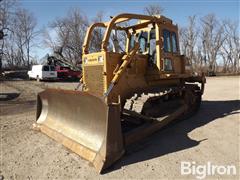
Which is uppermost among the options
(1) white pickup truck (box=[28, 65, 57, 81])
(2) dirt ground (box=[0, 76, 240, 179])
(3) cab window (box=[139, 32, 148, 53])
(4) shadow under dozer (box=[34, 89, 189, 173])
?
(3) cab window (box=[139, 32, 148, 53])

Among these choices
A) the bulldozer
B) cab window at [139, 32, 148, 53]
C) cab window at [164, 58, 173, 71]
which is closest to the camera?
the bulldozer

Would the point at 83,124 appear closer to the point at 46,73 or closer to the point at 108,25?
the point at 108,25

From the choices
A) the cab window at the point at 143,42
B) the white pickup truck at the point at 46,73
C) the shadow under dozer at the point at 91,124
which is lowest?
→ the shadow under dozer at the point at 91,124

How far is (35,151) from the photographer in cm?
604

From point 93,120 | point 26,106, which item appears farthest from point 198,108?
point 26,106

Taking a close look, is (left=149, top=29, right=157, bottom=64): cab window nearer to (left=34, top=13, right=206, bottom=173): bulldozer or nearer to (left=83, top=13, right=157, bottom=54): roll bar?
(left=34, top=13, right=206, bottom=173): bulldozer

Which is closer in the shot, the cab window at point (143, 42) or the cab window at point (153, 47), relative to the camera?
the cab window at point (153, 47)

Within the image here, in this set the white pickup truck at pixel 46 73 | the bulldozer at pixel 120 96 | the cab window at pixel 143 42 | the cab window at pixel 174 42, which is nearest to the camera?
the bulldozer at pixel 120 96

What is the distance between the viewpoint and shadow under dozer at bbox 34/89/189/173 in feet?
17.2

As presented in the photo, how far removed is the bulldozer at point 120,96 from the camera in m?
5.45

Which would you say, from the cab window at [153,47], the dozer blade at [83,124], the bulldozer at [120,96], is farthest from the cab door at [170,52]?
the dozer blade at [83,124]

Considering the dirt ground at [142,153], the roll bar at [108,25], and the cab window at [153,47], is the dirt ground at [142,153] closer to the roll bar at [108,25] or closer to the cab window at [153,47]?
the cab window at [153,47]

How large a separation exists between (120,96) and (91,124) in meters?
1.10

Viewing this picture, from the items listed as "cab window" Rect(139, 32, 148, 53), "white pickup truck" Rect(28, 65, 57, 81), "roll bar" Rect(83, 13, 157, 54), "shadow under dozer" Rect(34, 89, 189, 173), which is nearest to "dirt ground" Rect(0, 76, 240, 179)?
"shadow under dozer" Rect(34, 89, 189, 173)
